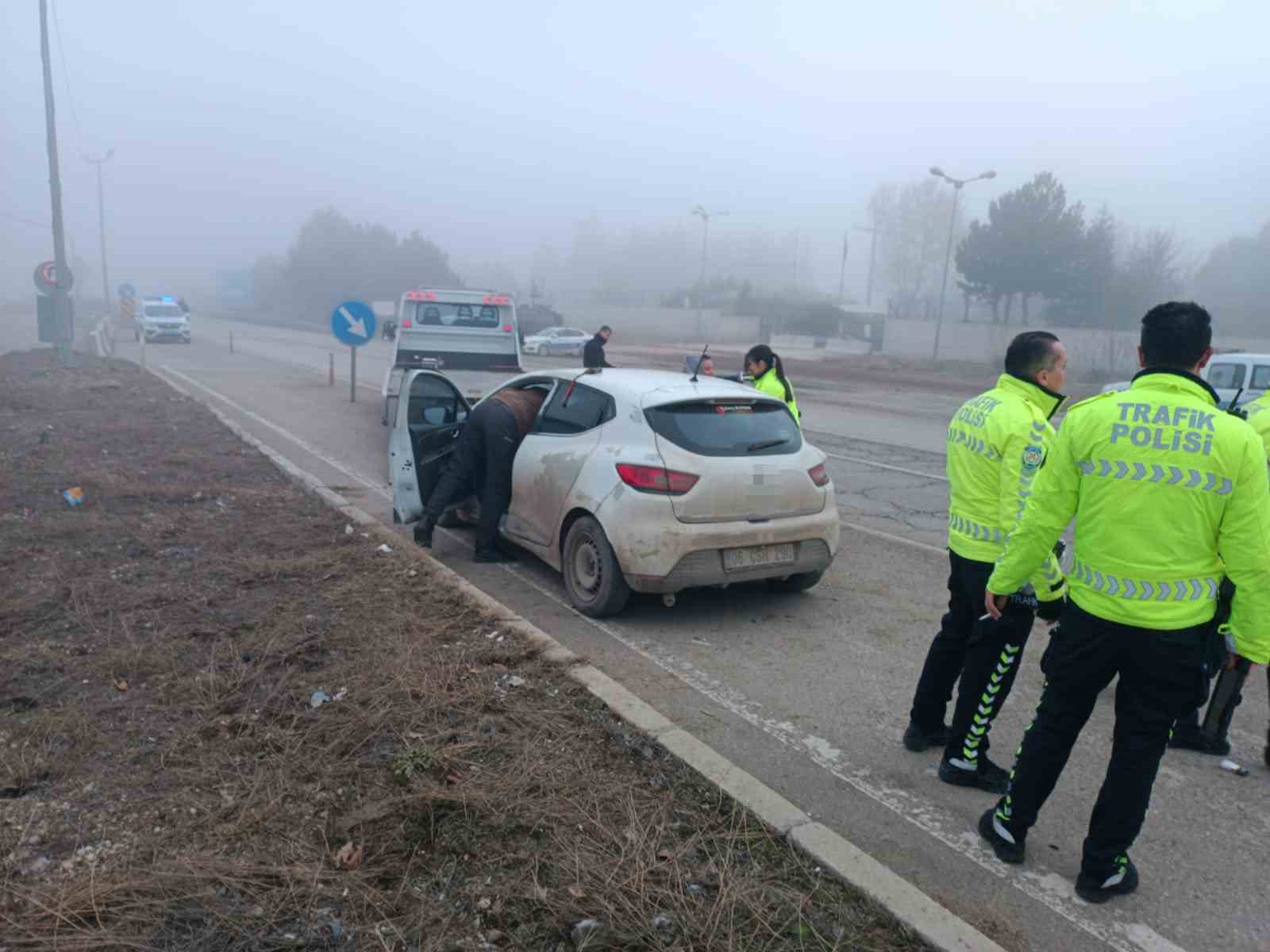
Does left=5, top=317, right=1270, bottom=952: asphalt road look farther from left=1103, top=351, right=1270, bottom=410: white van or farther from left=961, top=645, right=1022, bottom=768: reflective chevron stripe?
left=1103, top=351, right=1270, bottom=410: white van

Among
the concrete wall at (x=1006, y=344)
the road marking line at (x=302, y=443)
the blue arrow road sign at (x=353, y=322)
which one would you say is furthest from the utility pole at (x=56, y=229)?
the concrete wall at (x=1006, y=344)

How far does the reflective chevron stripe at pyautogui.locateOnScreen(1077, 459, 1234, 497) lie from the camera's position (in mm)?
2980

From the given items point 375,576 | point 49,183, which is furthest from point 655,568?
point 49,183

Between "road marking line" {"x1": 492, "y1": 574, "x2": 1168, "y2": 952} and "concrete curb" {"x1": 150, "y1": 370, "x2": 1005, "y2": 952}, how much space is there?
47 centimetres

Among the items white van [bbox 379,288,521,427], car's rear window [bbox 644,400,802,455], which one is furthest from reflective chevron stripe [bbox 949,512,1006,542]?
white van [bbox 379,288,521,427]

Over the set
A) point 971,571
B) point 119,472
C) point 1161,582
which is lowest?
point 119,472

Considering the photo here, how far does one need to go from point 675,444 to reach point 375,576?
87.4 inches

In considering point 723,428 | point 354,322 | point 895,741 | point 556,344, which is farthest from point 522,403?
point 556,344

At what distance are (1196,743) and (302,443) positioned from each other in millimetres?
11647

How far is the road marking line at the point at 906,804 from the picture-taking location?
3201 mm

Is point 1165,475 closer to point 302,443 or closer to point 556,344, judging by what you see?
point 302,443

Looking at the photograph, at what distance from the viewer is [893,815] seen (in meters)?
3.88

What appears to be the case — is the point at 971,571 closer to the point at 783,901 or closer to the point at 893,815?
the point at 893,815

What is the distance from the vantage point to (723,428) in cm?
617
